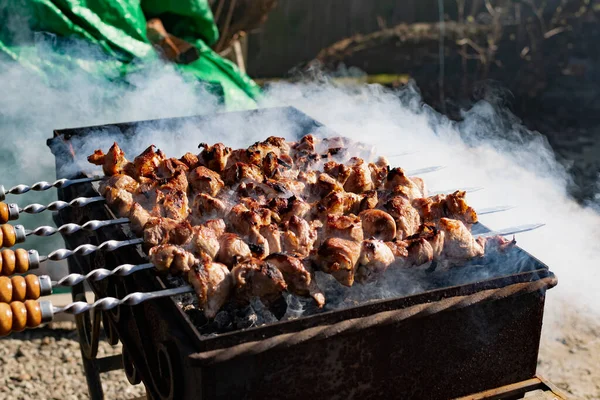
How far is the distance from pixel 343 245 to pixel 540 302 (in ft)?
2.48

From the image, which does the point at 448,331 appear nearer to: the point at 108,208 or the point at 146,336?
the point at 146,336

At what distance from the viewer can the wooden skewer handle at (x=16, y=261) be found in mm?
2312

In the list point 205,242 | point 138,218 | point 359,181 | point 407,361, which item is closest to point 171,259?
point 205,242

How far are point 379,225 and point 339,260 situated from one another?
408 millimetres

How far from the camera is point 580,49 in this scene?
10805mm

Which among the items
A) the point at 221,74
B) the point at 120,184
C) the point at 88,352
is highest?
the point at 221,74

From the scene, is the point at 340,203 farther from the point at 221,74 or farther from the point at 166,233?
the point at 221,74

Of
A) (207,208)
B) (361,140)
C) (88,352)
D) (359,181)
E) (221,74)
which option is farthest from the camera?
(221,74)

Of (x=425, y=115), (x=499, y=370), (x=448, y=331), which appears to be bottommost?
(x=499, y=370)

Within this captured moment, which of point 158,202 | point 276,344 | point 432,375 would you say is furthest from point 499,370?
point 158,202

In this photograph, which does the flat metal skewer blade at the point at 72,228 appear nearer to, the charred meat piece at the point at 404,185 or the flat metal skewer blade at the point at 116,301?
the flat metal skewer blade at the point at 116,301

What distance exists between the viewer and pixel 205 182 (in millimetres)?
3053

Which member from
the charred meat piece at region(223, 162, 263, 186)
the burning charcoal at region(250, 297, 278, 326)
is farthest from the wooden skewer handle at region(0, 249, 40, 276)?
the charred meat piece at region(223, 162, 263, 186)

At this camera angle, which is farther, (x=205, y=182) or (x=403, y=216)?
(x=205, y=182)
